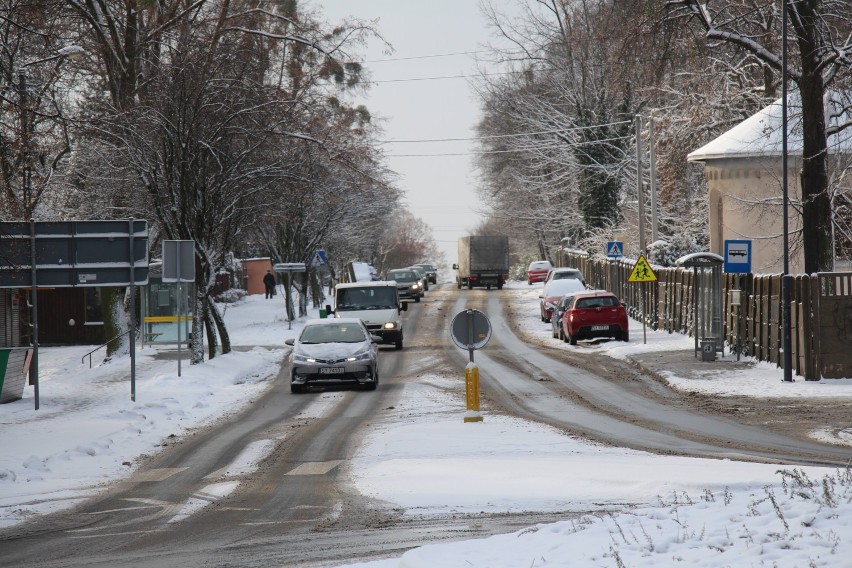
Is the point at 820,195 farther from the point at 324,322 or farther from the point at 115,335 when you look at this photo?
the point at 115,335

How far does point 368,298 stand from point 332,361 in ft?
38.4

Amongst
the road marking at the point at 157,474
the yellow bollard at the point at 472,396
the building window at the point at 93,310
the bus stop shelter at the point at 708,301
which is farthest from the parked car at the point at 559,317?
the road marking at the point at 157,474

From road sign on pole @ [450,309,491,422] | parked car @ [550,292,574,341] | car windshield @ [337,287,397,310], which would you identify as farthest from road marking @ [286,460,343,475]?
parked car @ [550,292,574,341]

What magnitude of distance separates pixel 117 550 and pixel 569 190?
5591 cm

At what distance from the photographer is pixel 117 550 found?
9.25 m

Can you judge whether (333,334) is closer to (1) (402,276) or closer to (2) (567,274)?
(2) (567,274)

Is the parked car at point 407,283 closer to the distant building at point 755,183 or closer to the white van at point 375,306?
the distant building at point 755,183

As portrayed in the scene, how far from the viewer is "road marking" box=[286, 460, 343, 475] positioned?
1357cm

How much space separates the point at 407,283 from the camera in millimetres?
63188

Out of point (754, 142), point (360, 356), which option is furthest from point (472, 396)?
point (754, 142)

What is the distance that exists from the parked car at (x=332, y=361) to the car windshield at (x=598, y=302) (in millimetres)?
12959

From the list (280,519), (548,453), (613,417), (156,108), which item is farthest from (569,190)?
(280,519)

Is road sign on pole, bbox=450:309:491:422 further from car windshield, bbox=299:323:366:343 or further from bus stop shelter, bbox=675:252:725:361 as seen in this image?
bus stop shelter, bbox=675:252:725:361

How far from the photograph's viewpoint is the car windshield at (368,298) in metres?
35.9
